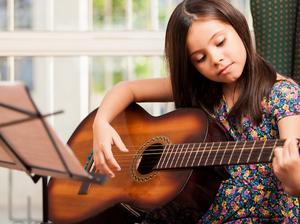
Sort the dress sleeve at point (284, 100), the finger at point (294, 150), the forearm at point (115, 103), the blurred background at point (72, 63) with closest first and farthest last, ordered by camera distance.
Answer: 1. the finger at point (294, 150)
2. the dress sleeve at point (284, 100)
3. the forearm at point (115, 103)
4. the blurred background at point (72, 63)

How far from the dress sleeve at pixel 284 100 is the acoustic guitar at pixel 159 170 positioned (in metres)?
0.16

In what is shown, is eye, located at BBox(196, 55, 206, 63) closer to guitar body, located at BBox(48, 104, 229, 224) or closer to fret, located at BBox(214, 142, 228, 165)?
guitar body, located at BBox(48, 104, 229, 224)

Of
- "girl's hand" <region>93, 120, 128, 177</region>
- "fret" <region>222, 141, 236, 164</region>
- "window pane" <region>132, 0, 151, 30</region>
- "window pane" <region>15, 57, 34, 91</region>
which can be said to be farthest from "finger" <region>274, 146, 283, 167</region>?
"window pane" <region>15, 57, 34, 91</region>

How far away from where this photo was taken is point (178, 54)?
5.94 ft

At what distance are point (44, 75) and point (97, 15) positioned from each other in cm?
35

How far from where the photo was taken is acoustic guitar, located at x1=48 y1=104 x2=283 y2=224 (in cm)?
160

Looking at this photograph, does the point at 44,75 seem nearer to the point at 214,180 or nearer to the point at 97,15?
the point at 97,15

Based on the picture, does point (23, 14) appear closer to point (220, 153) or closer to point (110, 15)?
point (110, 15)

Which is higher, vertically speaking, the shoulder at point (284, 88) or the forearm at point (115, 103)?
the shoulder at point (284, 88)

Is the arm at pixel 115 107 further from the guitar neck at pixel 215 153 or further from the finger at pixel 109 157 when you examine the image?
the guitar neck at pixel 215 153

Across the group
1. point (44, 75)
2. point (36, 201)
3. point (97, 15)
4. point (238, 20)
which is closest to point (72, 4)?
point (97, 15)

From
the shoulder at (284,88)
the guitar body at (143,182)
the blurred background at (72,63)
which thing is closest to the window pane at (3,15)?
the blurred background at (72,63)

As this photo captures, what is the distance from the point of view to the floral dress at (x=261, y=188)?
1.68 m

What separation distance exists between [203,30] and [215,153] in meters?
0.37
